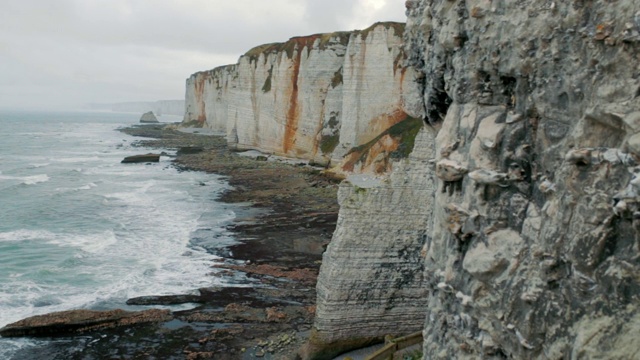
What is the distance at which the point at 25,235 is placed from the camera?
88.2 feet

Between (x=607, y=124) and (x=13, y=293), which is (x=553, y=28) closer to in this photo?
(x=607, y=124)

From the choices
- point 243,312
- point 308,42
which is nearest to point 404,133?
point 308,42

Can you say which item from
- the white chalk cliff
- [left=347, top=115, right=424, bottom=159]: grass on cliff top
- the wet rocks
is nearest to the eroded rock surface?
the wet rocks

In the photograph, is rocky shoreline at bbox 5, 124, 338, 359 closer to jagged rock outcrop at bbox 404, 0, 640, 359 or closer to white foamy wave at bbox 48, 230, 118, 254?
white foamy wave at bbox 48, 230, 118, 254

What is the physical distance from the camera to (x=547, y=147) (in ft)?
18.8

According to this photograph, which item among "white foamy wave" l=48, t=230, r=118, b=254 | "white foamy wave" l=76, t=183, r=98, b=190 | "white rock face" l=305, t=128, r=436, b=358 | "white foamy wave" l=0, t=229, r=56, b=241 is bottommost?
"white foamy wave" l=0, t=229, r=56, b=241

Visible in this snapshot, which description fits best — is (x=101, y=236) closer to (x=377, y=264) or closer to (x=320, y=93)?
(x=377, y=264)

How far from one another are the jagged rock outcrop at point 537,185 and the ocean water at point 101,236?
1329 centimetres

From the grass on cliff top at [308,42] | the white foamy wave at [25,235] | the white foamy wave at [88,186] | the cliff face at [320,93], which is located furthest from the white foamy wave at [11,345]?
the grass on cliff top at [308,42]

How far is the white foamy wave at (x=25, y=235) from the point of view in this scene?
26297 millimetres

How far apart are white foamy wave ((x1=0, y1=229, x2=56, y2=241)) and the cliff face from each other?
22.5m

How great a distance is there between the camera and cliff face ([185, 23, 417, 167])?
41.4 m

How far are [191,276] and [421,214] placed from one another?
10.9m

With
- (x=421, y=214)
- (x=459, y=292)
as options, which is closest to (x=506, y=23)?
(x=459, y=292)
